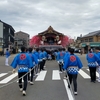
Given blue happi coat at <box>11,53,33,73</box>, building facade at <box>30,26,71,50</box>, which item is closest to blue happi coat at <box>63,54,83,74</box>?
blue happi coat at <box>11,53,33,73</box>

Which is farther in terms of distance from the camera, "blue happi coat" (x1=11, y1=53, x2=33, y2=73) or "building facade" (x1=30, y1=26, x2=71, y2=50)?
"building facade" (x1=30, y1=26, x2=71, y2=50)

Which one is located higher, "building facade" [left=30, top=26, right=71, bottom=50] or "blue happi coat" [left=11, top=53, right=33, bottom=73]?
"building facade" [left=30, top=26, right=71, bottom=50]

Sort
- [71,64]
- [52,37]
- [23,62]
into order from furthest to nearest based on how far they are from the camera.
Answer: [52,37] < [71,64] < [23,62]

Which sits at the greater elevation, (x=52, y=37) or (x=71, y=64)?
(x=52, y=37)

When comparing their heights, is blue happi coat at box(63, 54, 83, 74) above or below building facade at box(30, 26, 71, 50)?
below

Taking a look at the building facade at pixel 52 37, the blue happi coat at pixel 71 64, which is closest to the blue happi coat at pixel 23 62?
the blue happi coat at pixel 71 64

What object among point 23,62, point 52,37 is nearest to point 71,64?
point 23,62

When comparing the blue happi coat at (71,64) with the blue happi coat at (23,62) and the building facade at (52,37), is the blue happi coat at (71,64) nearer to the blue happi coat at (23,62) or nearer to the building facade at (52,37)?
the blue happi coat at (23,62)

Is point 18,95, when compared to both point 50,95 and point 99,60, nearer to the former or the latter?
point 50,95

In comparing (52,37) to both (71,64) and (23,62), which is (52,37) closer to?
(71,64)

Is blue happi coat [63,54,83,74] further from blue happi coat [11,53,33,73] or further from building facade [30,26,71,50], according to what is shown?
building facade [30,26,71,50]

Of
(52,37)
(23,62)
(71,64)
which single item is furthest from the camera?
(52,37)

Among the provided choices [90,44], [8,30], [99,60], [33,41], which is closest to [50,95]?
[99,60]

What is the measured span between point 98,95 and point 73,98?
97 cm
